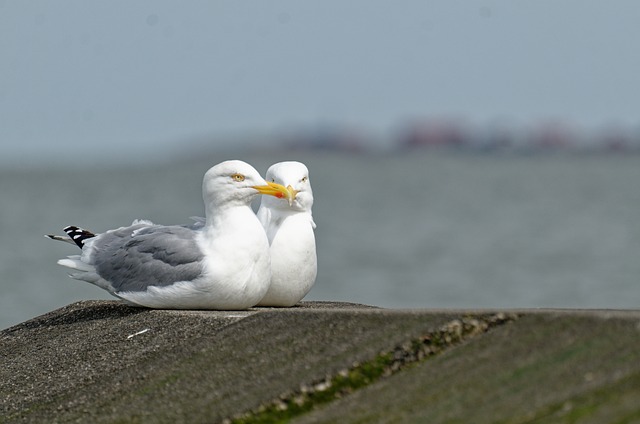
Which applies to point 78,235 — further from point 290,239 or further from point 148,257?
point 290,239

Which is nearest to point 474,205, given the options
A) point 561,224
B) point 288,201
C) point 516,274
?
point 561,224

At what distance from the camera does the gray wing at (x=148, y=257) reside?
9102 millimetres

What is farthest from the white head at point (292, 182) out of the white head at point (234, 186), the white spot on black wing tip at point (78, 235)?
the white spot on black wing tip at point (78, 235)

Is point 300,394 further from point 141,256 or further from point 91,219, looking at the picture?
point 91,219

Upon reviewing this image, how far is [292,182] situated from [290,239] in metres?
0.41

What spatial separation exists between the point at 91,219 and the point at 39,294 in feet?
60.4

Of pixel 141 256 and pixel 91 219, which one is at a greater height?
pixel 141 256

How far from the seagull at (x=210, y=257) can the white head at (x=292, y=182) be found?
170 mm

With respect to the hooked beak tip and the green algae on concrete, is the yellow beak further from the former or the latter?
the green algae on concrete

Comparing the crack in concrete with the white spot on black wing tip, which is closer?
the crack in concrete

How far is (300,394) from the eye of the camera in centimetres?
682

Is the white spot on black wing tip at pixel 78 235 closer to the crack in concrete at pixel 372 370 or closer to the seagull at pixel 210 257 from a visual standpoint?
the seagull at pixel 210 257

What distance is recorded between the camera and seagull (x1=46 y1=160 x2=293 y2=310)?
8.98 meters

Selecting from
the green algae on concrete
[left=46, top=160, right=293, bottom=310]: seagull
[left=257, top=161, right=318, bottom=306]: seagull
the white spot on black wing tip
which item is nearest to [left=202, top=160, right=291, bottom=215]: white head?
[left=46, top=160, right=293, bottom=310]: seagull
